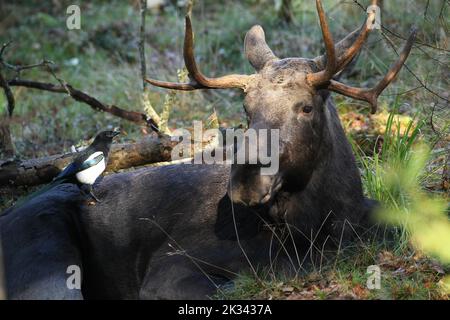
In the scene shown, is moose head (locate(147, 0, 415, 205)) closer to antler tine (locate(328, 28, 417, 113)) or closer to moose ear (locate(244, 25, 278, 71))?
antler tine (locate(328, 28, 417, 113))

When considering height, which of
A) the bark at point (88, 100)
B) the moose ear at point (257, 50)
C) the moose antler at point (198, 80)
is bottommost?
the bark at point (88, 100)

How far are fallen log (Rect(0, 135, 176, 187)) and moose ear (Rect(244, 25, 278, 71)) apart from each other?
5.59ft

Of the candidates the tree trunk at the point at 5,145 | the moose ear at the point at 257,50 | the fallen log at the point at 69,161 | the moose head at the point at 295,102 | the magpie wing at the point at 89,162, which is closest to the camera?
the moose head at the point at 295,102

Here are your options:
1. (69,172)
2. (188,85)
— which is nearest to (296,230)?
(188,85)

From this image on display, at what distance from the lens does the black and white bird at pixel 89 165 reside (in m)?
6.02

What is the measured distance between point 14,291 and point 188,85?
6.86 ft

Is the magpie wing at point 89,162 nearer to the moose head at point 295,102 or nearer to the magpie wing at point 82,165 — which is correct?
the magpie wing at point 82,165

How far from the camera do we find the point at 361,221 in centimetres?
600

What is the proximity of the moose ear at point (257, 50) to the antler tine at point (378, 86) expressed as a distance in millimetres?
785

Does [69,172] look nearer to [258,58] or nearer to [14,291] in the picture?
[14,291]

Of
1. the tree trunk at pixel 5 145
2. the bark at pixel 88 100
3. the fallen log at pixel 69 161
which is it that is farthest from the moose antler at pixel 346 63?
the tree trunk at pixel 5 145

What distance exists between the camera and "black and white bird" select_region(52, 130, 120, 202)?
6020 mm

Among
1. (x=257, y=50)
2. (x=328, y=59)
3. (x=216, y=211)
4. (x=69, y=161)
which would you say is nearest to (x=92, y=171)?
(x=216, y=211)

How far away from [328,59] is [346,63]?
0.73 ft
